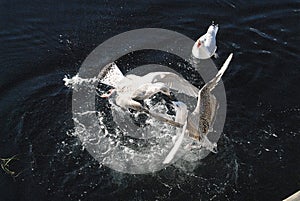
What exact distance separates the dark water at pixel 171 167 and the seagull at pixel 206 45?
Answer: 0.36 m

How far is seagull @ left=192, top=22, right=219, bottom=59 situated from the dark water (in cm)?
36

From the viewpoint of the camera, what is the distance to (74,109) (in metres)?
9.27

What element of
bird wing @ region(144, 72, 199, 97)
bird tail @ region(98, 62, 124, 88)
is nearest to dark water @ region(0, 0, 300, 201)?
bird tail @ region(98, 62, 124, 88)

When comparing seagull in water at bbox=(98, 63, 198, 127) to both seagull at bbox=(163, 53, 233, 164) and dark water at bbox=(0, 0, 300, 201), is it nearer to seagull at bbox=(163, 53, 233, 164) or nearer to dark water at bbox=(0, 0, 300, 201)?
seagull at bbox=(163, 53, 233, 164)

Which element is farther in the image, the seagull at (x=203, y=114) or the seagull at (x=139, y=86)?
the seagull at (x=139, y=86)

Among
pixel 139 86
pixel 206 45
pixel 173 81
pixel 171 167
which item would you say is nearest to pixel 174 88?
pixel 173 81

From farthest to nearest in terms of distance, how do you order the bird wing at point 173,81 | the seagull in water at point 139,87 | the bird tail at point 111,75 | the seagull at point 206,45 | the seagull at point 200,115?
the seagull at point 206,45 → the bird tail at point 111,75 → the bird wing at point 173,81 → the seagull in water at point 139,87 → the seagull at point 200,115

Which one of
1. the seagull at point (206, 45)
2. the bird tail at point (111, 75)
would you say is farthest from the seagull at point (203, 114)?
the bird tail at point (111, 75)

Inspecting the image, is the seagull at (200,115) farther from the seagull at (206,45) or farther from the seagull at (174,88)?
the seagull at (206,45)

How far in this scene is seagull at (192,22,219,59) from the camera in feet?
32.9

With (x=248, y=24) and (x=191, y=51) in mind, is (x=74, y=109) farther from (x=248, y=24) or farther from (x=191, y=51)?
(x=248, y=24)

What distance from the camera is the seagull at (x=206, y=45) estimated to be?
10031 mm

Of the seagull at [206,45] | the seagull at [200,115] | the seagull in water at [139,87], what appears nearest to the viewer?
the seagull at [200,115]

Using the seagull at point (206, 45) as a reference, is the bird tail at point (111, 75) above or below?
below
